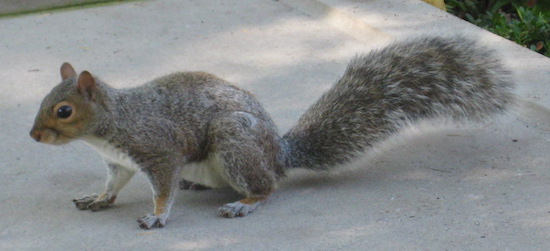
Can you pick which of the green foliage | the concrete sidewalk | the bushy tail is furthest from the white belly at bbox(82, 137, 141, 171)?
the green foliage

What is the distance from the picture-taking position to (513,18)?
20.2 feet

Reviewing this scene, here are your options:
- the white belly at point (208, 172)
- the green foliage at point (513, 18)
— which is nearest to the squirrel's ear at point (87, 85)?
the white belly at point (208, 172)

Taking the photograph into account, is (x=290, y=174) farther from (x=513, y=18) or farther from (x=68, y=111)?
(x=513, y=18)

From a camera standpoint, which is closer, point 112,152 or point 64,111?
point 64,111

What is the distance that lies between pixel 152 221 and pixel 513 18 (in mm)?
3577

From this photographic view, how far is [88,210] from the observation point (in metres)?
3.69

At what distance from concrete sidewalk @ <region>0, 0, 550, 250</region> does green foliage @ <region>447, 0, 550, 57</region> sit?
480 millimetres

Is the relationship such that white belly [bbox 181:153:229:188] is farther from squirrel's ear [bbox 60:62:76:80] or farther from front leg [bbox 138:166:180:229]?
squirrel's ear [bbox 60:62:76:80]

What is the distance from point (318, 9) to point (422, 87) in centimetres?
223

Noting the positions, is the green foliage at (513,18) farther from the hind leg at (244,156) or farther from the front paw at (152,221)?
the front paw at (152,221)

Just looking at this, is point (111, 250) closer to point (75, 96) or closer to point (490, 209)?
point (75, 96)

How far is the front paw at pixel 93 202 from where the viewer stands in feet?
12.1

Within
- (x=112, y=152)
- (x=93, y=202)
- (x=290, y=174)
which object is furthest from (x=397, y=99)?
(x=93, y=202)

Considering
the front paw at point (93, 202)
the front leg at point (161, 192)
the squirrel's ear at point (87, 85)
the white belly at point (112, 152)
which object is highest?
the squirrel's ear at point (87, 85)
